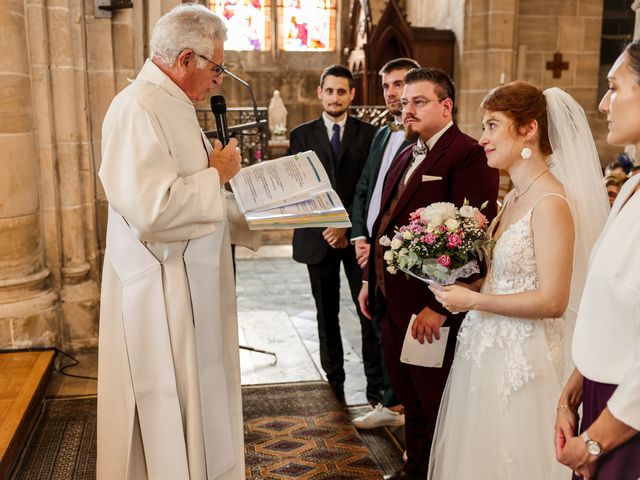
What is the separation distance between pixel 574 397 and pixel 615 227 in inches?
20.3

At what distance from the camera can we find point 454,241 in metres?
2.26

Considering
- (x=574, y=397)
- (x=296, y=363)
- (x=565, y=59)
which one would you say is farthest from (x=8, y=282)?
(x=565, y=59)

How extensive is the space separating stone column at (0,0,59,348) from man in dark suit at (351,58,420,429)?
6.77 ft

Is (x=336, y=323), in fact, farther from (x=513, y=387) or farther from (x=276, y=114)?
(x=276, y=114)

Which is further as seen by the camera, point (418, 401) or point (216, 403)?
point (418, 401)

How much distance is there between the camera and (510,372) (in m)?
2.26

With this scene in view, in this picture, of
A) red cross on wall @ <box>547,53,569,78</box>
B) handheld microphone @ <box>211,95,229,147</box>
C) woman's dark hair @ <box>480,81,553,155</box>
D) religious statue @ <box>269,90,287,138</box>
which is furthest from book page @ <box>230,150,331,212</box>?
religious statue @ <box>269,90,287,138</box>

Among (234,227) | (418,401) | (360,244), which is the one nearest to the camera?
(234,227)

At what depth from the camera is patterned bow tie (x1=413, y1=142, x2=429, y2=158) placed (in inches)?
116

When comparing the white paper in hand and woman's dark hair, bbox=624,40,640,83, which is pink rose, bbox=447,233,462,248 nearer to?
the white paper in hand

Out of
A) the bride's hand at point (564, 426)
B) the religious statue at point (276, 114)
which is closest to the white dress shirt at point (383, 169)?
the bride's hand at point (564, 426)

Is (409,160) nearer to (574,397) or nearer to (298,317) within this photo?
(574,397)

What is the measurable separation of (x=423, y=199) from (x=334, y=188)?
125cm

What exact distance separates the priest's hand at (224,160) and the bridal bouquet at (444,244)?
636 mm
